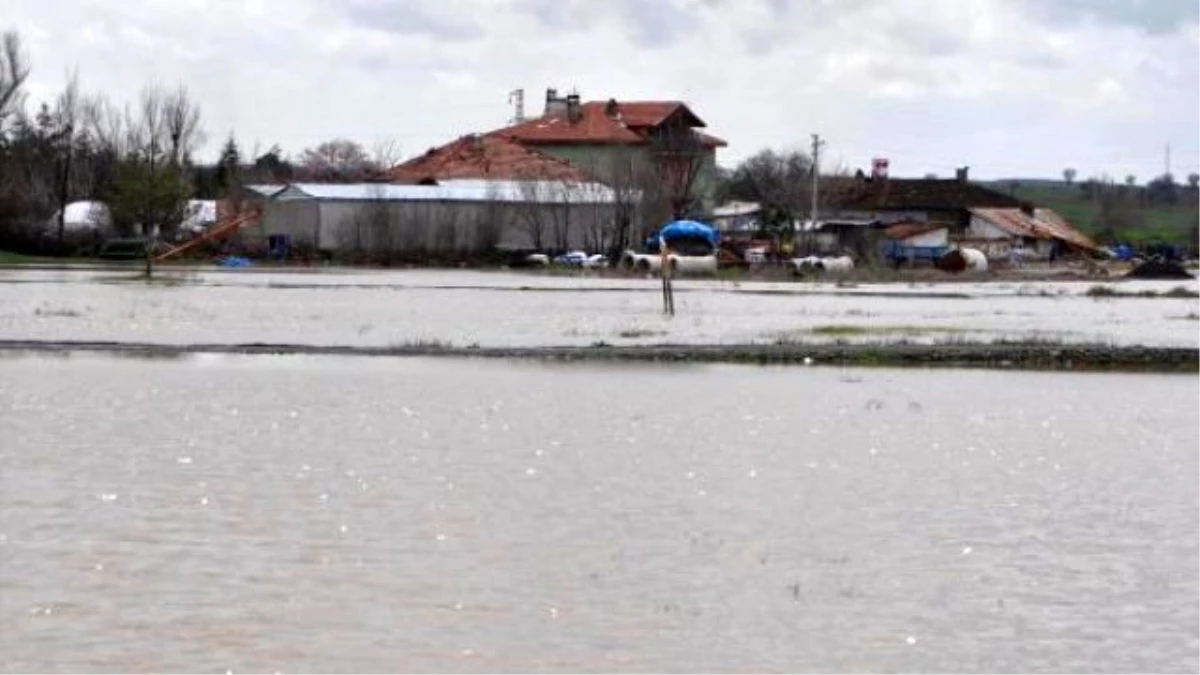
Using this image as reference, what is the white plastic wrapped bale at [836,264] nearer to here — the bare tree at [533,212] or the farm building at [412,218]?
the farm building at [412,218]

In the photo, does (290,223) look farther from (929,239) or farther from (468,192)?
(929,239)

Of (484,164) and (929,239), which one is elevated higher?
(484,164)

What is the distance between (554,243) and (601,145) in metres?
23.8

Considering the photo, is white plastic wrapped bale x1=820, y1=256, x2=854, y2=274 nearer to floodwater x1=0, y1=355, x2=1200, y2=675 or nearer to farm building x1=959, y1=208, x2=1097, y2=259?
farm building x1=959, y1=208, x2=1097, y2=259

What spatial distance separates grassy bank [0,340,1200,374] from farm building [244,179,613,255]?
194 ft

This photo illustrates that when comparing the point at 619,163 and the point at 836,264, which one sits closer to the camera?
the point at 836,264

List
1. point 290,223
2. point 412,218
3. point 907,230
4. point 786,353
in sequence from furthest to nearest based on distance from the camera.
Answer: point 907,230, point 290,223, point 412,218, point 786,353

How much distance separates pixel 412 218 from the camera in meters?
92.4

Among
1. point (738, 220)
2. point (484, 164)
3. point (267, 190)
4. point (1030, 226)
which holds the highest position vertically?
point (484, 164)

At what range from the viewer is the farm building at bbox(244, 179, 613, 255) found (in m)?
92.1

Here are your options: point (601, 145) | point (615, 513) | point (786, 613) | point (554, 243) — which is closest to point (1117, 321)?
point (615, 513)

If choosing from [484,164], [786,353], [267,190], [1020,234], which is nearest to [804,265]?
[484,164]

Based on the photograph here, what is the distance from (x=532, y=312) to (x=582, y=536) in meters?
31.1

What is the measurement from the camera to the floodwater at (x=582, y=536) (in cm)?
1150
